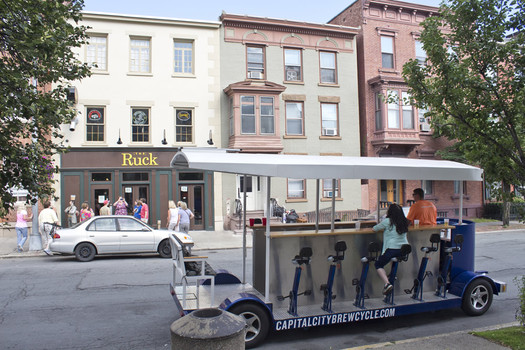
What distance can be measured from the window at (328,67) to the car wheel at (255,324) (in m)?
19.3

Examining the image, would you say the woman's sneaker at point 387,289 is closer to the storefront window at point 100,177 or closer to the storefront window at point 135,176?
the storefront window at point 135,176

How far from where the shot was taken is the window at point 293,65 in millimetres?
22953

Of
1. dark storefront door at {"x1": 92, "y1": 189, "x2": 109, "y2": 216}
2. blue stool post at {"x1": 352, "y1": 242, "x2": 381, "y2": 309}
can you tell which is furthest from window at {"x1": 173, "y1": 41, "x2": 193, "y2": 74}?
blue stool post at {"x1": 352, "y1": 242, "x2": 381, "y2": 309}

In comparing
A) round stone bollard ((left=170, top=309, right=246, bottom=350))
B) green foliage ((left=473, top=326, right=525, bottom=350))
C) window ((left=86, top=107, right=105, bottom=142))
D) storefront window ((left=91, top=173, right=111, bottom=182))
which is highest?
window ((left=86, top=107, right=105, bottom=142))

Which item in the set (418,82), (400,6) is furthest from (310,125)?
(418,82)

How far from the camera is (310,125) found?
23.1 meters

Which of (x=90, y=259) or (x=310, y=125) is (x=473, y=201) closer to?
(x=310, y=125)

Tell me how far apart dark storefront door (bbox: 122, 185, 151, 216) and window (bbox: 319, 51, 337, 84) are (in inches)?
447

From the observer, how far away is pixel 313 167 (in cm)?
591

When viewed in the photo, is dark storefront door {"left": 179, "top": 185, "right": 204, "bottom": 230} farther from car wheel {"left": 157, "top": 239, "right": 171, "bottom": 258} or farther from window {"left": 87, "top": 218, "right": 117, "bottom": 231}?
window {"left": 87, "top": 218, "right": 117, "bottom": 231}

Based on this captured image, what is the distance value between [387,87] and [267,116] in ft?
23.6

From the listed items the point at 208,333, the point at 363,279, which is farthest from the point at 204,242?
the point at 208,333

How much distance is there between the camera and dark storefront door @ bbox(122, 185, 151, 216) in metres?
20.3

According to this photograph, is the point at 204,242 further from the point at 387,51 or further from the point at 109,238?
the point at 387,51
